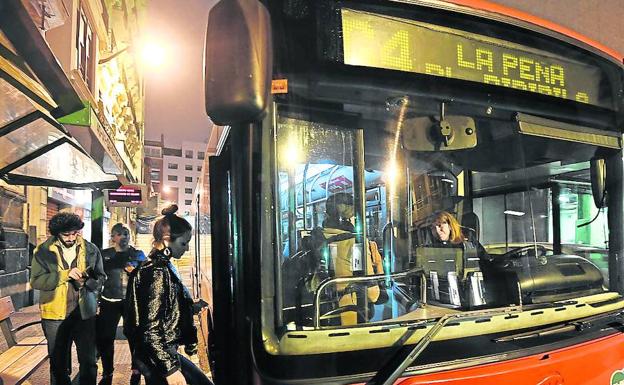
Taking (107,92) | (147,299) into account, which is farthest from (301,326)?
(107,92)

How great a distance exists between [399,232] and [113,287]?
282 centimetres

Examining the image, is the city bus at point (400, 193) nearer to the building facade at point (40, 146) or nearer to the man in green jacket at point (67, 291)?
the building facade at point (40, 146)

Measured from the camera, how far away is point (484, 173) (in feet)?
6.56

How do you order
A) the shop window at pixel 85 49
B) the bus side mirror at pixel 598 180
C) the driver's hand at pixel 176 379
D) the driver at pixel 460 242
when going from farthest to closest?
the shop window at pixel 85 49
the bus side mirror at pixel 598 180
the driver's hand at pixel 176 379
the driver at pixel 460 242

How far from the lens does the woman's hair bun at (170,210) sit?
Result: 2.35 metres

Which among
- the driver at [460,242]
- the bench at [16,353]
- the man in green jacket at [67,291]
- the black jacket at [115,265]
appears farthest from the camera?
the black jacket at [115,265]

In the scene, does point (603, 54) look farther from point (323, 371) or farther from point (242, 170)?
point (323, 371)

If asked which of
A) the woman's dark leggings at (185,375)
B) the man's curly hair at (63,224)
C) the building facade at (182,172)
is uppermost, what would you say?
the building facade at (182,172)

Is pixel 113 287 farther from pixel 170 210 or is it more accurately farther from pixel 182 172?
pixel 170 210

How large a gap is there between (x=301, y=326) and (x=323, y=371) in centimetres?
16

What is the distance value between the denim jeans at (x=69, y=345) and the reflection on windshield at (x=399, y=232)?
2711 millimetres

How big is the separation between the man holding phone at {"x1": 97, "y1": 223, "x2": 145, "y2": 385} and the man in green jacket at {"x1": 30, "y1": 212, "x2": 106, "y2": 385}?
7cm

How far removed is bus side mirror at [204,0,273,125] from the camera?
3.89ft

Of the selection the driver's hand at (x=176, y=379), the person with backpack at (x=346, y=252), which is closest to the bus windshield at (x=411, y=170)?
the person with backpack at (x=346, y=252)
